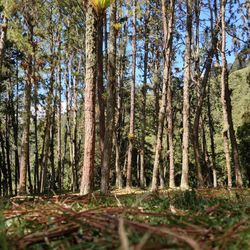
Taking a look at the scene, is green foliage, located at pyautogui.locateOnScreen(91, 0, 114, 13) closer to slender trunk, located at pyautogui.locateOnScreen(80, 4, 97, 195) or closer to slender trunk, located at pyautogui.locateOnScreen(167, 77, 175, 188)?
slender trunk, located at pyautogui.locateOnScreen(80, 4, 97, 195)

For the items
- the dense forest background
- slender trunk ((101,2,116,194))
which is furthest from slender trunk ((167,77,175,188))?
slender trunk ((101,2,116,194))

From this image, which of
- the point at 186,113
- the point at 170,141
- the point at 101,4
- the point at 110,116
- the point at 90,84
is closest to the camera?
the point at 101,4

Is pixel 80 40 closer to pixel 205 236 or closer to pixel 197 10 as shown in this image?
pixel 197 10

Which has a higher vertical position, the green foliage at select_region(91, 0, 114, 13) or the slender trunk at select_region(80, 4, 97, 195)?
the green foliage at select_region(91, 0, 114, 13)

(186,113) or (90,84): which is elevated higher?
(186,113)

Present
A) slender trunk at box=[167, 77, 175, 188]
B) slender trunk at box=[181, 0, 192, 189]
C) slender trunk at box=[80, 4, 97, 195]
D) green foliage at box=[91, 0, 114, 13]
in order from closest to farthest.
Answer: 1. green foliage at box=[91, 0, 114, 13]
2. slender trunk at box=[80, 4, 97, 195]
3. slender trunk at box=[181, 0, 192, 189]
4. slender trunk at box=[167, 77, 175, 188]

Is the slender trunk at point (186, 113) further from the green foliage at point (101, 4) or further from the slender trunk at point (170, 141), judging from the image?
the green foliage at point (101, 4)

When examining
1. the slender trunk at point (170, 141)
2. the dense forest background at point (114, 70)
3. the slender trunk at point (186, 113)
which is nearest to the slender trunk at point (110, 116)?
the dense forest background at point (114, 70)

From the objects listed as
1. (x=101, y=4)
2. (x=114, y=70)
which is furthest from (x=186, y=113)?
(x=101, y=4)

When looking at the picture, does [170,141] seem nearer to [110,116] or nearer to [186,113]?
[186,113]

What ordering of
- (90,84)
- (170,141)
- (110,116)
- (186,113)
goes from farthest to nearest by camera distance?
(170,141)
(186,113)
(110,116)
(90,84)

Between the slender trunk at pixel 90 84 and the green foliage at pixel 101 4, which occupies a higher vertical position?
the green foliage at pixel 101 4

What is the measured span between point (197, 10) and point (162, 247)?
2080 cm

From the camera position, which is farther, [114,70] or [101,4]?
[114,70]
